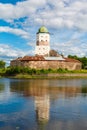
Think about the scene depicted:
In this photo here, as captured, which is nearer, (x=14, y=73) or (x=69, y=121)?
(x=69, y=121)

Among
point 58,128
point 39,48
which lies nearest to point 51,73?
point 39,48

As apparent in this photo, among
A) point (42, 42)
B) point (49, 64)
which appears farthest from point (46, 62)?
point (42, 42)

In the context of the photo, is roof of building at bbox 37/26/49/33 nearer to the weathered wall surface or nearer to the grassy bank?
the weathered wall surface

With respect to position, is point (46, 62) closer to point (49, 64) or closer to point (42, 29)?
point (49, 64)

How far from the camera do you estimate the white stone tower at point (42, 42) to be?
132 meters

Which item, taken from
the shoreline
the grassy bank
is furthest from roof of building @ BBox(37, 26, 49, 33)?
the shoreline

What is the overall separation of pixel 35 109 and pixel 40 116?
3368 mm

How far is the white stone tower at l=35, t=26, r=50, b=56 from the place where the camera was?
13238cm

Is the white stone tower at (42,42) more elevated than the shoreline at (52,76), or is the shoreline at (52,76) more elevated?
the white stone tower at (42,42)

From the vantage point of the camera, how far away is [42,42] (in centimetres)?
13350

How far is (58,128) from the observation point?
55.6ft

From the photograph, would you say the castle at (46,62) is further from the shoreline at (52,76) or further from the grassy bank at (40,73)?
the shoreline at (52,76)

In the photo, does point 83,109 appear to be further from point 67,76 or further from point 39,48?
point 39,48

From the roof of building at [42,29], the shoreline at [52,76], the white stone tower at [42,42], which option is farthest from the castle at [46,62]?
the roof of building at [42,29]
